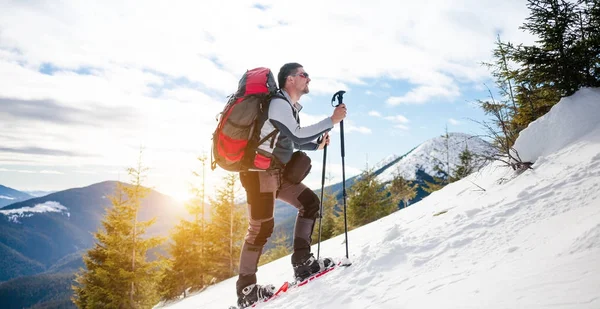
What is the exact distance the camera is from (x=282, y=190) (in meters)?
4.13

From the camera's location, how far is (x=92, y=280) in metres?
19.8

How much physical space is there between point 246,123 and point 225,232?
20.0 metres

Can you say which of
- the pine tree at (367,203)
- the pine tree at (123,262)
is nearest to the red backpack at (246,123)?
the pine tree at (123,262)

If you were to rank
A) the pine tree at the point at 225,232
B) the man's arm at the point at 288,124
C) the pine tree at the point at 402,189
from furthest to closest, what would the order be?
the pine tree at the point at 402,189 → the pine tree at the point at 225,232 → the man's arm at the point at 288,124

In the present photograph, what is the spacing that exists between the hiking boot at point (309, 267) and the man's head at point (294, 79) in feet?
7.36

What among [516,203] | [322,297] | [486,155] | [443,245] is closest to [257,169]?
[322,297]

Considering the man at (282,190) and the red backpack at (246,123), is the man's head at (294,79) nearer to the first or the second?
the man at (282,190)

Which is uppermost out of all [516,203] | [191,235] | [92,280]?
[516,203]

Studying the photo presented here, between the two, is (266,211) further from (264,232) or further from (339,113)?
(339,113)

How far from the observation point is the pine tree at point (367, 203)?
2486 cm

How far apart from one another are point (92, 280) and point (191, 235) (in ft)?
21.2

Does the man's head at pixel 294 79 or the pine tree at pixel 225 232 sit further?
the pine tree at pixel 225 232

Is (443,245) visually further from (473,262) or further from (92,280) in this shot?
(92,280)

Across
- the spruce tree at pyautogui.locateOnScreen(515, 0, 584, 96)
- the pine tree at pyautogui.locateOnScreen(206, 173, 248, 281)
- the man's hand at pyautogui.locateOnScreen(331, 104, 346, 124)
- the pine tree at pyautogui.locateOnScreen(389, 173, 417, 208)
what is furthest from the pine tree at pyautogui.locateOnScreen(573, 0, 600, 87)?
the pine tree at pyautogui.locateOnScreen(389, 173, 417, 208)
